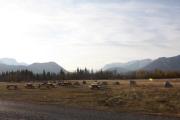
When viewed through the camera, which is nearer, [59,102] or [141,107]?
[141,107]

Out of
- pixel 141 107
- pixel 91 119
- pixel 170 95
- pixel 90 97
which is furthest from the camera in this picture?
pixel 90 97

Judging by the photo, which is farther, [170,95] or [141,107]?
[170,95]

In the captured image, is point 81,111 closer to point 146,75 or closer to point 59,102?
point 59,102

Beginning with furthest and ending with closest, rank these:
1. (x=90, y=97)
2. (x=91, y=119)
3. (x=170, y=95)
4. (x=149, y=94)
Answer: (x=90, y=97) → (x=149, y=94) → (x=170, y=95) → (x=91, y=119)

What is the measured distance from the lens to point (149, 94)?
56.6 m

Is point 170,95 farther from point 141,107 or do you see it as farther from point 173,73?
point 173,73

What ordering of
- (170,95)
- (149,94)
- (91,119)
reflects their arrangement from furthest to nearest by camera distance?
1. (149,94)
2. (170,95)
3. (91,119)

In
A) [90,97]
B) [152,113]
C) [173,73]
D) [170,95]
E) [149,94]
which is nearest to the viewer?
[152,113]

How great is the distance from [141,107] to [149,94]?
8.81 meters

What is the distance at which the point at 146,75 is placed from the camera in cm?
17000

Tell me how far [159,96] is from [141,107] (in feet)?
21.5

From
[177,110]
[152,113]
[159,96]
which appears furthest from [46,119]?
[159,96]

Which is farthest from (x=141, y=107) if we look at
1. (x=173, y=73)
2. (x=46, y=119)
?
(x=173, y=73)

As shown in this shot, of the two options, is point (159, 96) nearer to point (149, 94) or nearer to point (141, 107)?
point (149, 94)
